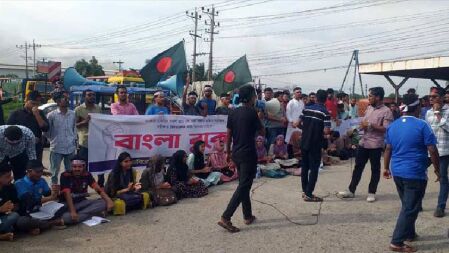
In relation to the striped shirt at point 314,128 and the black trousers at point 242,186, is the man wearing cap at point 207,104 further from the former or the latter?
the black trousers at point 242,186

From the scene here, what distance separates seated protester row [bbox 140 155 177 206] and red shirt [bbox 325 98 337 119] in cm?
651

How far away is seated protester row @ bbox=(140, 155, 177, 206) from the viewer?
22.0 feet

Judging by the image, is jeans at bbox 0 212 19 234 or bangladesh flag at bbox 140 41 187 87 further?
bangladesh flag at bbox 140 41 187 87

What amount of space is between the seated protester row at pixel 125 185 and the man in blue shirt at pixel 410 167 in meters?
3.57

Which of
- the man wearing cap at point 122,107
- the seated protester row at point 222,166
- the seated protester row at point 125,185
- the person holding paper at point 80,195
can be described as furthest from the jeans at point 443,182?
the man wearing cap at point 122,107

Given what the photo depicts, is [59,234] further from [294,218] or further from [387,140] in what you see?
[387,140]

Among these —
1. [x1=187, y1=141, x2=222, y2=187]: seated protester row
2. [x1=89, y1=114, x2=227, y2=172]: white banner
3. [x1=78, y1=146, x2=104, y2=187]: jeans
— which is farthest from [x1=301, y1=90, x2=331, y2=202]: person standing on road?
[x1=78, y1=146, x2=104, y2=187]: jeans

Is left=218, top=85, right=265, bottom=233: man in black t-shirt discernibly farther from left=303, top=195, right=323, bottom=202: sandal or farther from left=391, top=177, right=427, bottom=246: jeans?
left=391, top=177, right=427, bottom=246: jeans

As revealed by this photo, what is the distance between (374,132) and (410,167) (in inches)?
89.7

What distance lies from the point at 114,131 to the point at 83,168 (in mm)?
1771

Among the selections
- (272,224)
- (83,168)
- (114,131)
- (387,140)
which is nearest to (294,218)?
(272,224)

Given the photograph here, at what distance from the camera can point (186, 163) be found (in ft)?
25.6

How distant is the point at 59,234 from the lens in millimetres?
5277

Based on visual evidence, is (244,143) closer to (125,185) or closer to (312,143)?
(312,143)
